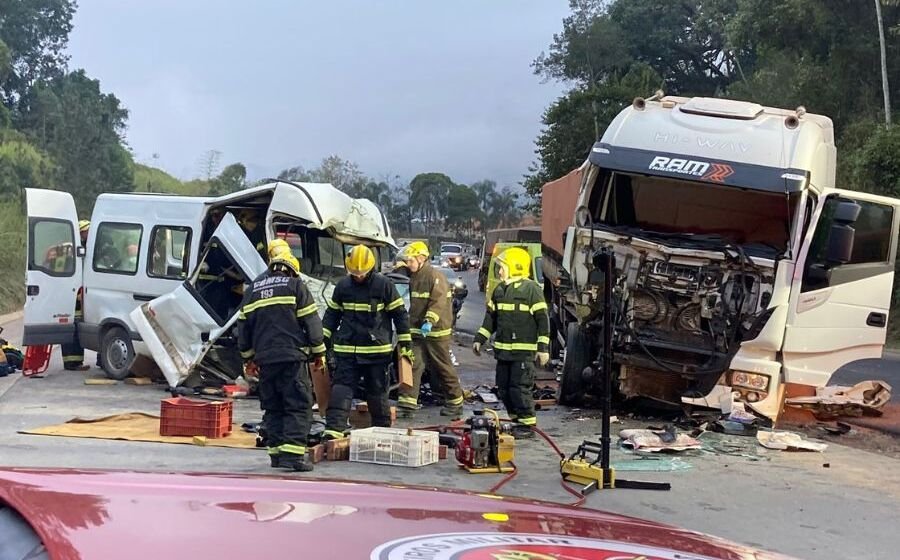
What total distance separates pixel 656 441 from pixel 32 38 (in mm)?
65598

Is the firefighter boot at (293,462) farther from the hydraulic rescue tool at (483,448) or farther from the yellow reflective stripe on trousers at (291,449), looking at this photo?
the hydraulic rescue tool at (483,448)

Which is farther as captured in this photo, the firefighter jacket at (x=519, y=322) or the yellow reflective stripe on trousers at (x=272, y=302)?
the firefighter jacket at (x=519, y=322)

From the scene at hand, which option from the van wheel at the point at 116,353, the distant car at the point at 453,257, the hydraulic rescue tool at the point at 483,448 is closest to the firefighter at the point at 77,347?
the van wheel at the point at 116,353

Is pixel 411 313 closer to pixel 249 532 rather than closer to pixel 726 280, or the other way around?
pixel 726 280

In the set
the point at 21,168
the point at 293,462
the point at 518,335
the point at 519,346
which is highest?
the point at 21,168

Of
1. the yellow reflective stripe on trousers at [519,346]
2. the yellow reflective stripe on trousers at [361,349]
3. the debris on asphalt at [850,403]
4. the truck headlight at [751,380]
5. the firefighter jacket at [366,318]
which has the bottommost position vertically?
the debris on asphalt at [850,403]

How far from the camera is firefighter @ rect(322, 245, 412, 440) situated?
8.12 meters

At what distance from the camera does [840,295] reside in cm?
916

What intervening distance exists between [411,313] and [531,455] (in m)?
2.56

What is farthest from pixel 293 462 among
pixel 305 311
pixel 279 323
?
pixel 305 311

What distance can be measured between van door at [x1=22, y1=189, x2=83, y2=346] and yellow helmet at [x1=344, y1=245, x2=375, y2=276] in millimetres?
5807

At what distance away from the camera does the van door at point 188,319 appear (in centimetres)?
1062

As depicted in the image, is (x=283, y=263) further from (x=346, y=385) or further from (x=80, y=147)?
(x=80, y=147)

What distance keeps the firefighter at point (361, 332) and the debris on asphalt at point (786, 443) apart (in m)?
3.62
